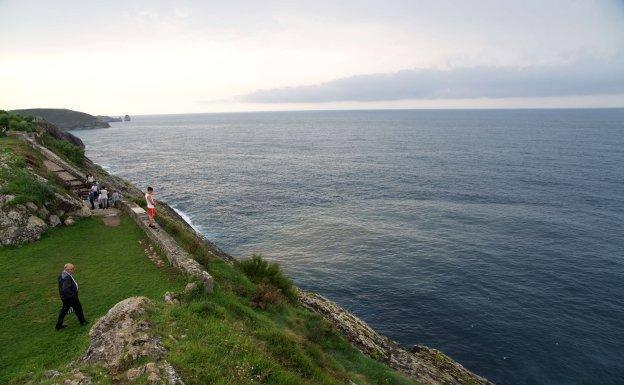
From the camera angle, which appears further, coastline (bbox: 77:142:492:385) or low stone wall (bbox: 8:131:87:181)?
low stone wall (bbox: 8:131:87:181)

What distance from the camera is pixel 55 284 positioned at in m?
14.9

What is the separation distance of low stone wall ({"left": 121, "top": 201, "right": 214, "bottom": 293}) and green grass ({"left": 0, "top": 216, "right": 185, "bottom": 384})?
20.6 inches

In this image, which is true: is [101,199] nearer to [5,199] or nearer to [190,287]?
[5,199]

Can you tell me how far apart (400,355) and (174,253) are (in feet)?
44.8

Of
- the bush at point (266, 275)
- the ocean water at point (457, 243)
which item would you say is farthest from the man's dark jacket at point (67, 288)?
the ocean water at point (457, 243)

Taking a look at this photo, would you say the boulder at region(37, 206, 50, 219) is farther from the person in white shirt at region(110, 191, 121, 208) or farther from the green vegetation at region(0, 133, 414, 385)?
the person in white shirt at region(110, 191, 121, 208)

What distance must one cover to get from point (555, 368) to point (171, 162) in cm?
8579

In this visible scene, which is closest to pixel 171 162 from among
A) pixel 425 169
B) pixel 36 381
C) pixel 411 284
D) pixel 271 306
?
pixel 425 169

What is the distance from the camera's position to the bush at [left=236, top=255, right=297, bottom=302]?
2136cm

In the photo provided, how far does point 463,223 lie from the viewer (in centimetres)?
4488

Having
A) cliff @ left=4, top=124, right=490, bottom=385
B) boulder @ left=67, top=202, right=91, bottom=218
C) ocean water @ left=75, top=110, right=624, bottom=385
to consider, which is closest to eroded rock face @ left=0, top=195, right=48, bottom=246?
boulder @ left=67, top=202, right=91, bottom=218

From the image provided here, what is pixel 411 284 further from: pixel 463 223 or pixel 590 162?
pixel 590 162

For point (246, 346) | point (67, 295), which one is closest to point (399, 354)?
point (246, 346)

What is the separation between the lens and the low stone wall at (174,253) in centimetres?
1478
